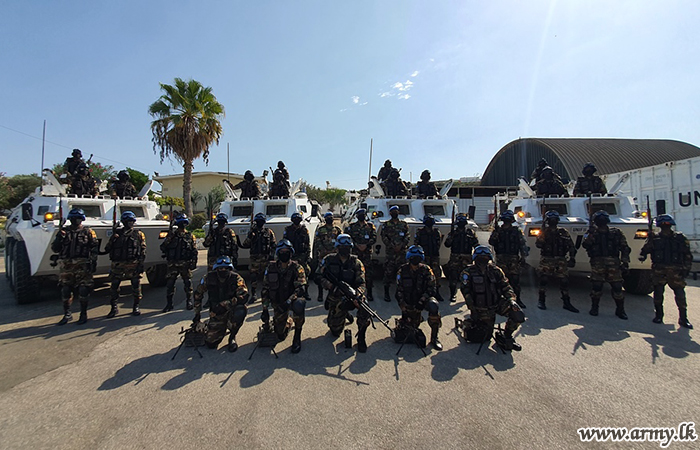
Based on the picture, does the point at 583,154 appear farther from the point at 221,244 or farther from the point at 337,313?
the point at 221,244

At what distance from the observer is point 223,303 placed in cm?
424

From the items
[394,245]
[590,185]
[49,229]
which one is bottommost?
[394,245]

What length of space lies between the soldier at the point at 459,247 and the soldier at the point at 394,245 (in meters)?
0.88

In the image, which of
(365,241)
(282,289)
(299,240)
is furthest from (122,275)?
(365,241)

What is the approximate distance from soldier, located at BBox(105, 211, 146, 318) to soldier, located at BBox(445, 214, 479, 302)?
5832 mm

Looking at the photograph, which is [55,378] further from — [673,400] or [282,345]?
[673,400]

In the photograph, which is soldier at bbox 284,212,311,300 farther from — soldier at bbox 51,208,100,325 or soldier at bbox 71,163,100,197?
soldier at bbox 71,163,100,197

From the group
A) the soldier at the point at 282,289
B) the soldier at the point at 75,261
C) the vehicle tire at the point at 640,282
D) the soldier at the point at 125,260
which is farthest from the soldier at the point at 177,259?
the vehicle tire at the point at 640,282

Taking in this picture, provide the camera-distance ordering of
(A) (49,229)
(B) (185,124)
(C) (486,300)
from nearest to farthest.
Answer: (C) (486,300)
(A) (49,229)
(B) (185,124)

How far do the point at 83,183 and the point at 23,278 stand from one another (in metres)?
2.46

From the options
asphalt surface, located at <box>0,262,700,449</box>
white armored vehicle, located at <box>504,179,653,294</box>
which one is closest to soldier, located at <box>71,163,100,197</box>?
asphalt surface, located at <box>0,262,700,449</box>

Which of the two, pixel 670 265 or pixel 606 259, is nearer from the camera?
pixel 670 265

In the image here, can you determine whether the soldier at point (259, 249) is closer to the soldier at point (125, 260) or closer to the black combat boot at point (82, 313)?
the soldier at point (125, 260)

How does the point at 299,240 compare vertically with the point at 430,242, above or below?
above
